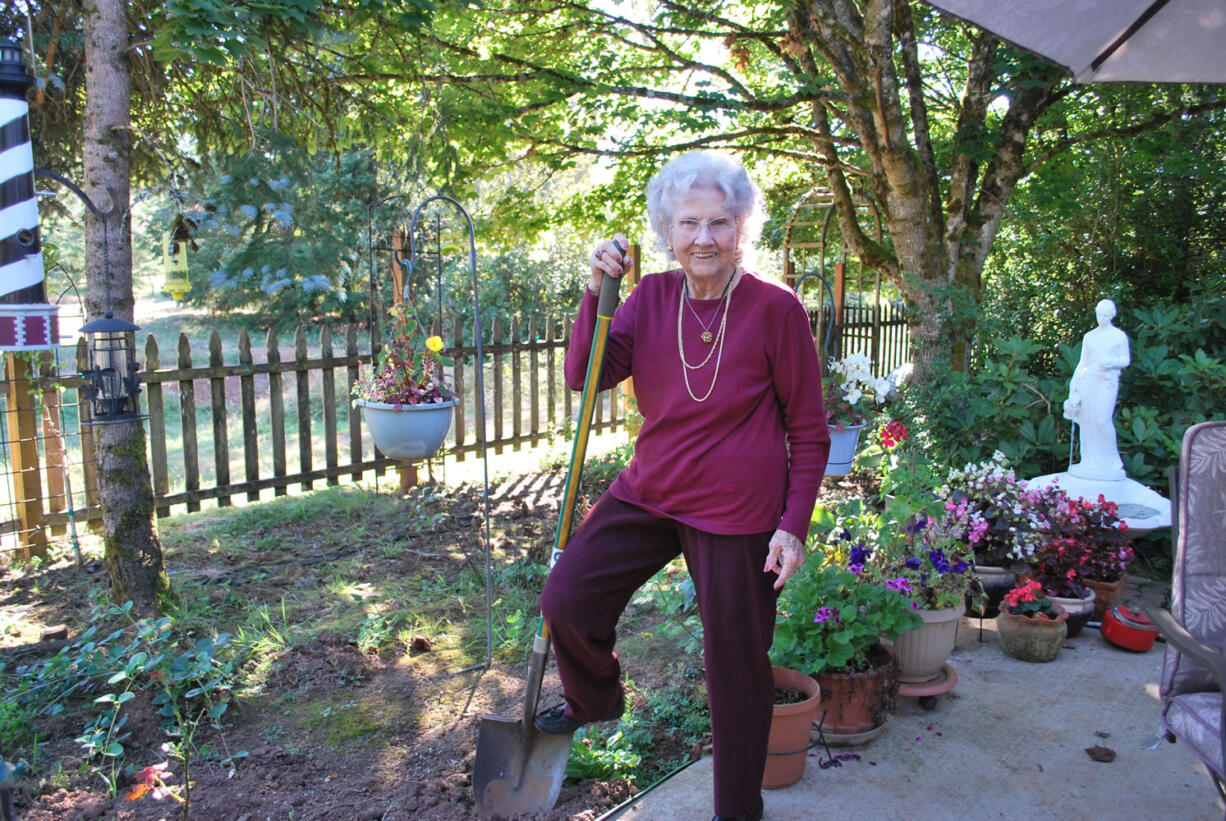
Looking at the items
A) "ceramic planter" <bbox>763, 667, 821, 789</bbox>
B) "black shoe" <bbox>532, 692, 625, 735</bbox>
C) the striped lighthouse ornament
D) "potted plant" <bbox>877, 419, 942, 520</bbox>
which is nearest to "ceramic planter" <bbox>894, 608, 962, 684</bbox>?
"potted plant" <bbox>877, 419, 942, 520</bbox>

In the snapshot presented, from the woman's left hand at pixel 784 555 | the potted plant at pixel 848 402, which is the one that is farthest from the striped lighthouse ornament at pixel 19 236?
the potted plant at pixel 848 402

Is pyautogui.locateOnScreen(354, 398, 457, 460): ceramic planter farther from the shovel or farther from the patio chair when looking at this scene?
the patio chair

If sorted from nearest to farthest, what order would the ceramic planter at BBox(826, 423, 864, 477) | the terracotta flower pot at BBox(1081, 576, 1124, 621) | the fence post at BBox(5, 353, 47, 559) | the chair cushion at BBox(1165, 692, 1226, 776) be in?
the chair cushion at BBox(1165, 692, 1226, 776) < the terracotta flower pot at BBox(1081, 576, 1124, 621) < the fence post at BBox(5, 353, 47, 559) < the ceramic planter at BBox(826, 423, 864, 477)

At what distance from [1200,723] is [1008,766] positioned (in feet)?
2.22

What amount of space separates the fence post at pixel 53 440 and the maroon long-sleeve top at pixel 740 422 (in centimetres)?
376

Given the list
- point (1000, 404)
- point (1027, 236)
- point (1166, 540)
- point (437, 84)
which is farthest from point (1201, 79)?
point (1027, 236)

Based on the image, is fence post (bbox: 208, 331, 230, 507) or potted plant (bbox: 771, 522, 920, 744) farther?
fence post (bbox: 208, 331, 230, 507)

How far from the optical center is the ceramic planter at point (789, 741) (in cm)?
213

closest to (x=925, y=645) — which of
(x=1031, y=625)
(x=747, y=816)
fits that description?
(x=1031, y=625)

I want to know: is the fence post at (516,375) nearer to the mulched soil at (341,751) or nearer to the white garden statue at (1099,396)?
the mulched soil at (341,751)

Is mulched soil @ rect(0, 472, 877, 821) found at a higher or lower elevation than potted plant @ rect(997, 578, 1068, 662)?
lower

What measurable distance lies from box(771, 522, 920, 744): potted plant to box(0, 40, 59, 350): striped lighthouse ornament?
6.51ft

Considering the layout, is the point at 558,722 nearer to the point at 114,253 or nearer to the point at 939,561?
the point at 939,561

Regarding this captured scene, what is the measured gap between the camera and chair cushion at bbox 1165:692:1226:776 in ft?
5.63
